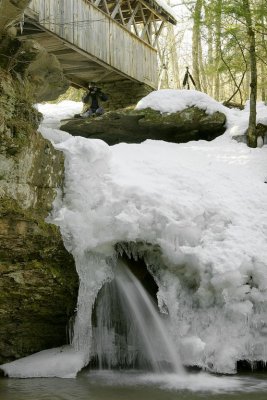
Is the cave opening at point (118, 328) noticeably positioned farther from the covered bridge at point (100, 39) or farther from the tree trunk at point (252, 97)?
the covered bridge at point (100, 39)

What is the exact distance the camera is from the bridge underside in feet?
34.2

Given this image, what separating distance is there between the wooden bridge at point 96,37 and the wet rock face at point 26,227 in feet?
13.6

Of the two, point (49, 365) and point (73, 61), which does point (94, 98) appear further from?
point (49, 365)

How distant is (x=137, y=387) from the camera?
14.8 ft

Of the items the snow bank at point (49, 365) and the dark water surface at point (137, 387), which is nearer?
the dark water surface at point (137, 387)

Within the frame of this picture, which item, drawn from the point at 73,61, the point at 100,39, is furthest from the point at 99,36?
the point at 73,61

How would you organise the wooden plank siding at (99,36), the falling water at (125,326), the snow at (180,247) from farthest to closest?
the wooden plank siding at (99,36) < the falling water at (125,326) < the snow at (180,247)

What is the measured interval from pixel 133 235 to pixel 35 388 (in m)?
2.02

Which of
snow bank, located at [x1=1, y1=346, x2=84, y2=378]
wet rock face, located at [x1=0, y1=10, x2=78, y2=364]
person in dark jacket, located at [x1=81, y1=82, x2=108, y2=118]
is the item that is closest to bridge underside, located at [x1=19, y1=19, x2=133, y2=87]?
person in dark jacket, located at [x1=81, y1=82, x2=108, y2=118]

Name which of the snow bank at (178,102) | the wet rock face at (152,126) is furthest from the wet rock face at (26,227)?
the snow bank at (178,102)

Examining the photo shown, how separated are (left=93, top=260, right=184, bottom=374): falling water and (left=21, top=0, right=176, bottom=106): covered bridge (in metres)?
6.10

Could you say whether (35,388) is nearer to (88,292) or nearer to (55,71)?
(88,292)

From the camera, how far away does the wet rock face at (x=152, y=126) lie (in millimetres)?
10195

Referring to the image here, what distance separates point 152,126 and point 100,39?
363cm
